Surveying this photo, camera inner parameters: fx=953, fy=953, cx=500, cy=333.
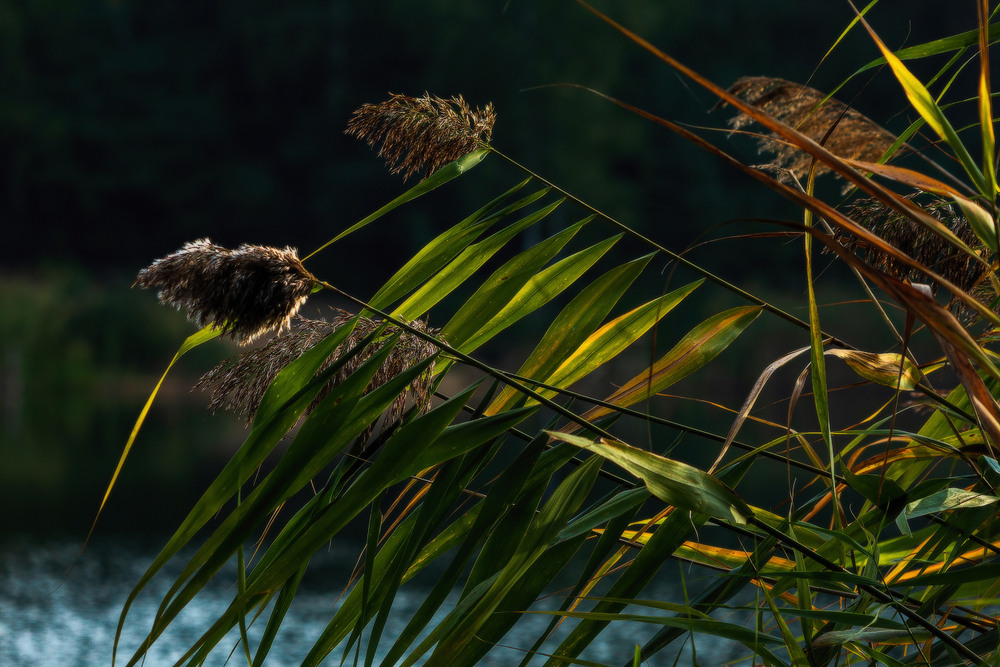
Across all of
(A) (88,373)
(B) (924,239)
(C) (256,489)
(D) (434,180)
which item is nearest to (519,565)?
(C) (256,489)

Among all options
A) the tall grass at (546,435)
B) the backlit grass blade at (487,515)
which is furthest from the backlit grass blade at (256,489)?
the backlit grass blade at (487,515)

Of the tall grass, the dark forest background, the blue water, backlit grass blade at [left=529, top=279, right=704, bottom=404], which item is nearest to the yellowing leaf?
the tall grass

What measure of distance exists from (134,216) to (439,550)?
23.2 metres

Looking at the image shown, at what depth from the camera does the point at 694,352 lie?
0.81m

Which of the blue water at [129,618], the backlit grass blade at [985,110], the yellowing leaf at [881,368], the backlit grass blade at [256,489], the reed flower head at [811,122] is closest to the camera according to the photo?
the backlit grass blade at [985,110]

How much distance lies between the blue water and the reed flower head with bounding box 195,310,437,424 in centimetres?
373

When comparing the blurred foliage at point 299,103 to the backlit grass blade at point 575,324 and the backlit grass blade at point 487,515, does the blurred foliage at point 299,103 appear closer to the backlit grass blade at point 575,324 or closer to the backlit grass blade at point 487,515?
the backlit grass blade at point 575,324

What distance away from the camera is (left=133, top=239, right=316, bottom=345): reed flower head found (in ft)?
2.13

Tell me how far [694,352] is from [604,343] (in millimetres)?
77

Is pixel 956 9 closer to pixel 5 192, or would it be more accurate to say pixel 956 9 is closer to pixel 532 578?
pixel 5 192

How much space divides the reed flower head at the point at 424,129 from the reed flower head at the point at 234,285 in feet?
0.62

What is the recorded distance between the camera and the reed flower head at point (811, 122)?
1176 mm

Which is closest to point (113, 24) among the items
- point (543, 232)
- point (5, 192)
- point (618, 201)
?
point (5, 192)

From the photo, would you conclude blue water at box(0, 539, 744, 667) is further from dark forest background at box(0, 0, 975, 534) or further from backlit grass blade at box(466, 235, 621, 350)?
dark forest background at box(0, 0, 975, 534)
